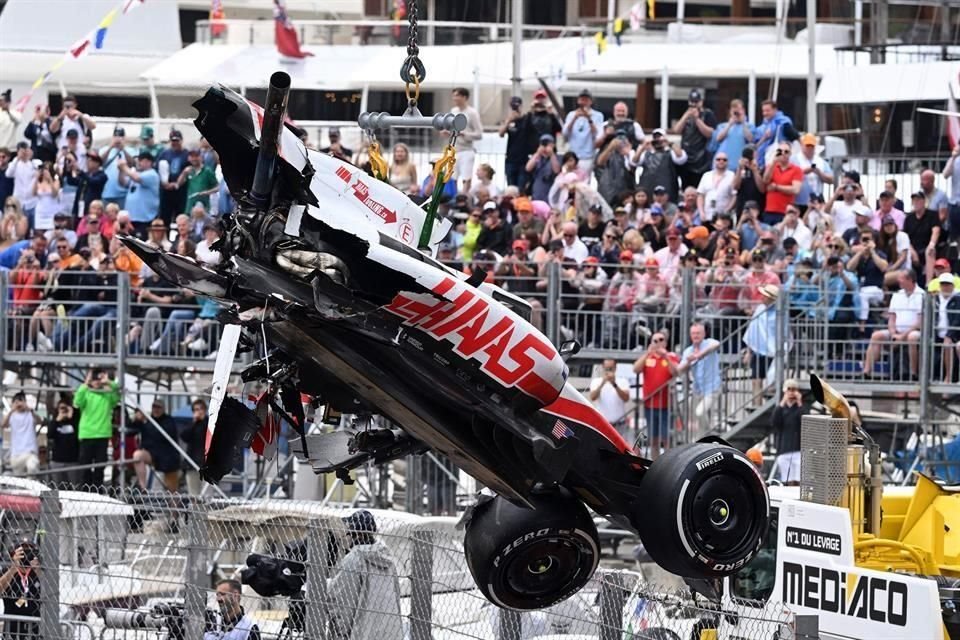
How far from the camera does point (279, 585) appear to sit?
1270cm

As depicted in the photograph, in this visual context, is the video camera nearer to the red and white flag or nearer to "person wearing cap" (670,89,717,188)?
"person wearing cap" (670,89,717,188)

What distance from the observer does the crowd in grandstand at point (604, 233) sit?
20.4m

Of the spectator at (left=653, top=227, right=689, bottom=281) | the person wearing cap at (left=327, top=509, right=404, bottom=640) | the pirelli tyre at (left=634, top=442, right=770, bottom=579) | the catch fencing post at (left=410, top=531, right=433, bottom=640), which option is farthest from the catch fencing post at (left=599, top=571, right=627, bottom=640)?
the spectator at (left=653, top=227, right=689, bottom=281)

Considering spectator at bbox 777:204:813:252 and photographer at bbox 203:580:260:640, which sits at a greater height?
spectator at bbox 777:204:813:252

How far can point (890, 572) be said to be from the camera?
1327 centimetres

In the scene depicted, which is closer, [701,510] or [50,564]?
[701,510]

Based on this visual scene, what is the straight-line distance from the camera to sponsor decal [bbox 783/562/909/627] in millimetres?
13000

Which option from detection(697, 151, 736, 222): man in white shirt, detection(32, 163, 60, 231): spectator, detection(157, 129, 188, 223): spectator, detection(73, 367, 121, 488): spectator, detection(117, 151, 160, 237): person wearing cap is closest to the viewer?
detection(73, 367, 121, 488): spectator

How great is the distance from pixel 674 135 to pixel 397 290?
50.7 feet

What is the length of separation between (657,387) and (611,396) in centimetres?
51

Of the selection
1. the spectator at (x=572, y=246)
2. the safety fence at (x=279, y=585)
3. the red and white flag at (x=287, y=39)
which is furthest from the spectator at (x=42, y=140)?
the safety fence at (x=279, y=585)

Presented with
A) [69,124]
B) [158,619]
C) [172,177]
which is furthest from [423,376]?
[69,124]

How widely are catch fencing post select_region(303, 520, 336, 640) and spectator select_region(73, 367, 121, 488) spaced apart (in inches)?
411

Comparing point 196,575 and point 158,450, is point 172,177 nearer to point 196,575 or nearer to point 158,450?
point 158,450
